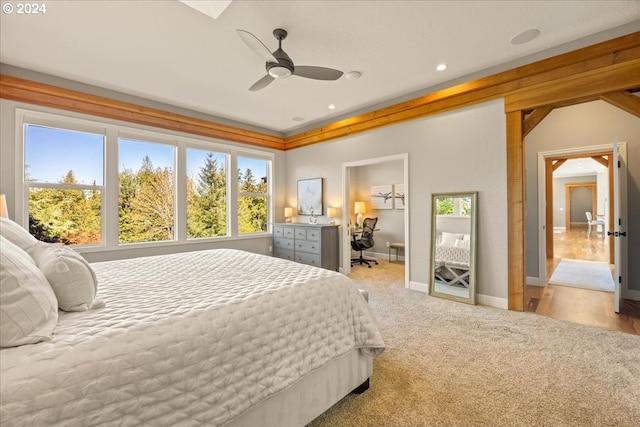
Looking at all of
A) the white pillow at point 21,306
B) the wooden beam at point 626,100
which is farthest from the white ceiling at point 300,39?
the white pillow at point 21,306

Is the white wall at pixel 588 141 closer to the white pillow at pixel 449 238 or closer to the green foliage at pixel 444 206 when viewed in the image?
the white pillow at pixel 449 238

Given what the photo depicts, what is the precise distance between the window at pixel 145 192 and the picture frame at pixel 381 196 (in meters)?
4.48

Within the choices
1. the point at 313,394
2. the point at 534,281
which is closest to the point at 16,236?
the point at 313,394

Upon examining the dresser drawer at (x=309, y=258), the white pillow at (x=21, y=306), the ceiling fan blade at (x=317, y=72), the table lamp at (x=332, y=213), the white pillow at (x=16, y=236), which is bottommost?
the dresser drawer at (x=309, y=258)

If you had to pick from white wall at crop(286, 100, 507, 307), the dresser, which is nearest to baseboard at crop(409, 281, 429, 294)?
white wall at crop(286, 100, 507, 307)

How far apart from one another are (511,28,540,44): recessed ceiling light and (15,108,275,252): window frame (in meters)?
4.37

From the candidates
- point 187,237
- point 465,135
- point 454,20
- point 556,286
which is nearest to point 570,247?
point 556,286

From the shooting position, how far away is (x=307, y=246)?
504cm

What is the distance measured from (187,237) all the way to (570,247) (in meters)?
9.31

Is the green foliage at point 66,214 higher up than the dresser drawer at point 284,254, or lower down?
higher up

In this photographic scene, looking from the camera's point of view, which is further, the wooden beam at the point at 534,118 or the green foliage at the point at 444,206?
the green foliage at the point at 444,206

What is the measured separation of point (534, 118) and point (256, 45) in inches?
127

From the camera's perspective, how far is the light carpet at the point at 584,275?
160 inches

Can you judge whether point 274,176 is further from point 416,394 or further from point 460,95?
point 416,394
